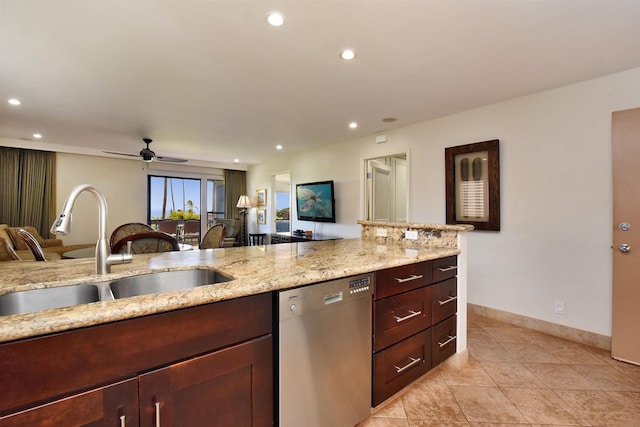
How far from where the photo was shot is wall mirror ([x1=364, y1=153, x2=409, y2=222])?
460cm

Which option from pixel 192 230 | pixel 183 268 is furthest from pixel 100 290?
pixel 192 230

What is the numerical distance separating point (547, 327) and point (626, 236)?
1099 millimetres

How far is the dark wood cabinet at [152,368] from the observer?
750mm

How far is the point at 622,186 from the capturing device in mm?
2279

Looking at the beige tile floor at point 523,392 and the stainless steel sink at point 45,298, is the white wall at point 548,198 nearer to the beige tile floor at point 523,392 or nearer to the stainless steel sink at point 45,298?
the beige tile floor at point 523,392

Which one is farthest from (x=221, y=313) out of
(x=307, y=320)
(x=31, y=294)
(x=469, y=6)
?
(x=469, y=6)

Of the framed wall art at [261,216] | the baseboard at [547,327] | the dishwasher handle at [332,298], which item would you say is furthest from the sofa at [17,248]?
the baseboard at [547,327]

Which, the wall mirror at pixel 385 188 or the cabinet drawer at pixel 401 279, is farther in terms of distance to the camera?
the wall mirror at pixel 385 188

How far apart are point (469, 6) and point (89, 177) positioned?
707cm

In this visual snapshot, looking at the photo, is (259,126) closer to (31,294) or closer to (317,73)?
(317,73)

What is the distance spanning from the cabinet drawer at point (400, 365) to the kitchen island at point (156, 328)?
1.93ft

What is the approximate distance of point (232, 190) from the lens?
7.59 metres

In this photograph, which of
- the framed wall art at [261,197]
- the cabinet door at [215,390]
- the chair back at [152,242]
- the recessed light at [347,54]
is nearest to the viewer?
the cabinet door at [215,390]

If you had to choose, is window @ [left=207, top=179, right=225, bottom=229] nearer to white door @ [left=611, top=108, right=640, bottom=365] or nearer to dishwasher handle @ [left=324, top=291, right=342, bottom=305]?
dishwasher handle @ [left=324, top=291, right=342, bottom=305]
